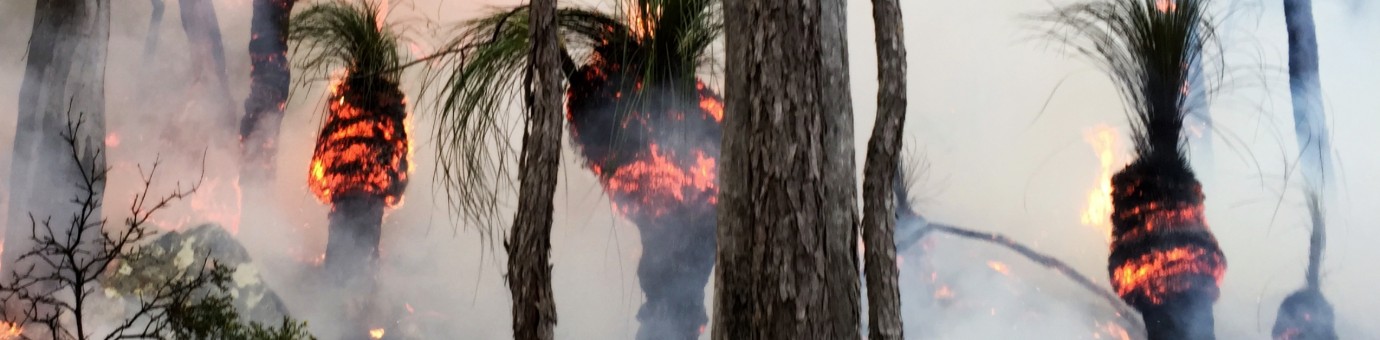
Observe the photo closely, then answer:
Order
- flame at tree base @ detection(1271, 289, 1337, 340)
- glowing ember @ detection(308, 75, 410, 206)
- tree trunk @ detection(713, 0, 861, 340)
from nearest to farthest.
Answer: tree trunk @ detection(713, 0, 861, 340) → flame at tree base @ detection(1271, 289, 1337, 340) → glowing ember @ detection(308, 75, 410, 206)

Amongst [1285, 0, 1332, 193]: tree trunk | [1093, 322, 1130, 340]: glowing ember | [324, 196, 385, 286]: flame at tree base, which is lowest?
[1093, 322, 1130, 340]: glowing ember

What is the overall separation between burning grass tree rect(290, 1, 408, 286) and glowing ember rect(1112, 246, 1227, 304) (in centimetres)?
88

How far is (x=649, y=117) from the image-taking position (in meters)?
1.12

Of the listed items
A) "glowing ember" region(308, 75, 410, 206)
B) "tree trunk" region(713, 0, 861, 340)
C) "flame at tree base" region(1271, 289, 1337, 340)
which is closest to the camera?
"tree trunk" region(713, 0, 861, 340)

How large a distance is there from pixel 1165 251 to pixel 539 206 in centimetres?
74

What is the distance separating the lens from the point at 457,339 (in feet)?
3.74

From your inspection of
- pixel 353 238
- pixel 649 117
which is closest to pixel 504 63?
pixel 649 117

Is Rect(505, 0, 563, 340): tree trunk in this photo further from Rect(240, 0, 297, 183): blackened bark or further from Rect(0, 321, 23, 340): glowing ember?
A: Rect(0, 321, 23, 340): glowing ember

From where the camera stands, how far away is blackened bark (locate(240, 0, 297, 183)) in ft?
3.87

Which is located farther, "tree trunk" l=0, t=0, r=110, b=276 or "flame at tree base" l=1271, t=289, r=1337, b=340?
"tree trunk" l=0, t=0, r=110, b=276

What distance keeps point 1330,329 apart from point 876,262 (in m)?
0.62

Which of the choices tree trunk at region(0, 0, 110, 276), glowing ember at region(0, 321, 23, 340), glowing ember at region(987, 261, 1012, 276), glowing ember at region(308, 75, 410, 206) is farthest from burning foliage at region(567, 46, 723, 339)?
glowing ember at region(0, 321, 23, 340)

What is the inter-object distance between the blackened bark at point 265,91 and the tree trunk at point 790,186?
0.67 metres

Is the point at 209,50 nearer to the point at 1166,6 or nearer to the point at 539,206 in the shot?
the point at 539,206
